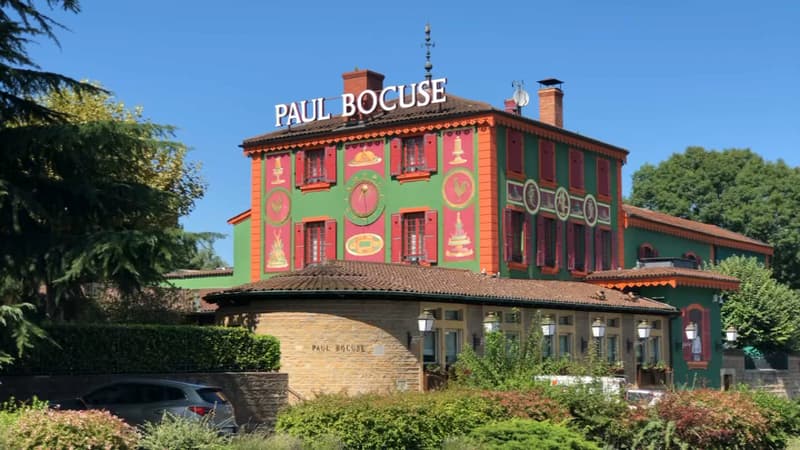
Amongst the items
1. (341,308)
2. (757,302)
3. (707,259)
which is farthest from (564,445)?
(707,259)

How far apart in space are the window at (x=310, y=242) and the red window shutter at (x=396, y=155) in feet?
11.4

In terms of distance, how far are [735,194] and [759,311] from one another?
2427 cm

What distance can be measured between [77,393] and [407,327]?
9.51 meters

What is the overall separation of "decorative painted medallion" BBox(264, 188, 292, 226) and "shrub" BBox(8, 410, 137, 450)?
26.8 m

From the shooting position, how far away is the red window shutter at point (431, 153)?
4141 cm

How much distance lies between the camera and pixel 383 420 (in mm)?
22094

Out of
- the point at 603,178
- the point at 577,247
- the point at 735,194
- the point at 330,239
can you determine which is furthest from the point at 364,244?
the point at 735,194

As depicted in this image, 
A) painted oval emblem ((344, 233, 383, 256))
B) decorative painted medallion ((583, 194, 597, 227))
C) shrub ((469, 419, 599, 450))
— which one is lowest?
shrub ((469, 419, 599, 450))

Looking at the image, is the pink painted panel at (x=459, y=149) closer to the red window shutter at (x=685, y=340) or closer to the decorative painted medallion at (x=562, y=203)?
the decorative painted medallion at (x=562, y=203)

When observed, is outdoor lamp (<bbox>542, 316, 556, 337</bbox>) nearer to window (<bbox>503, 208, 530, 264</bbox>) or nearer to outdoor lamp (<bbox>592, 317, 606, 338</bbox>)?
outdoor lamp (<bbox>592, 317, 606, 338</bbox>)

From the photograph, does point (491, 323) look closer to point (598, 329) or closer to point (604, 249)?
point (598, 329)

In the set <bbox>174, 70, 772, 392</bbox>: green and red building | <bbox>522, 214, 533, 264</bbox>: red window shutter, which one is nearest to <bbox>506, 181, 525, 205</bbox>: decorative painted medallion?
<bbox>174, 70, 772, 392</bbox>: green and red building

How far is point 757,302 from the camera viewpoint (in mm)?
51250

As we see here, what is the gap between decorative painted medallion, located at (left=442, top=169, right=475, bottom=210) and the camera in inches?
1601
